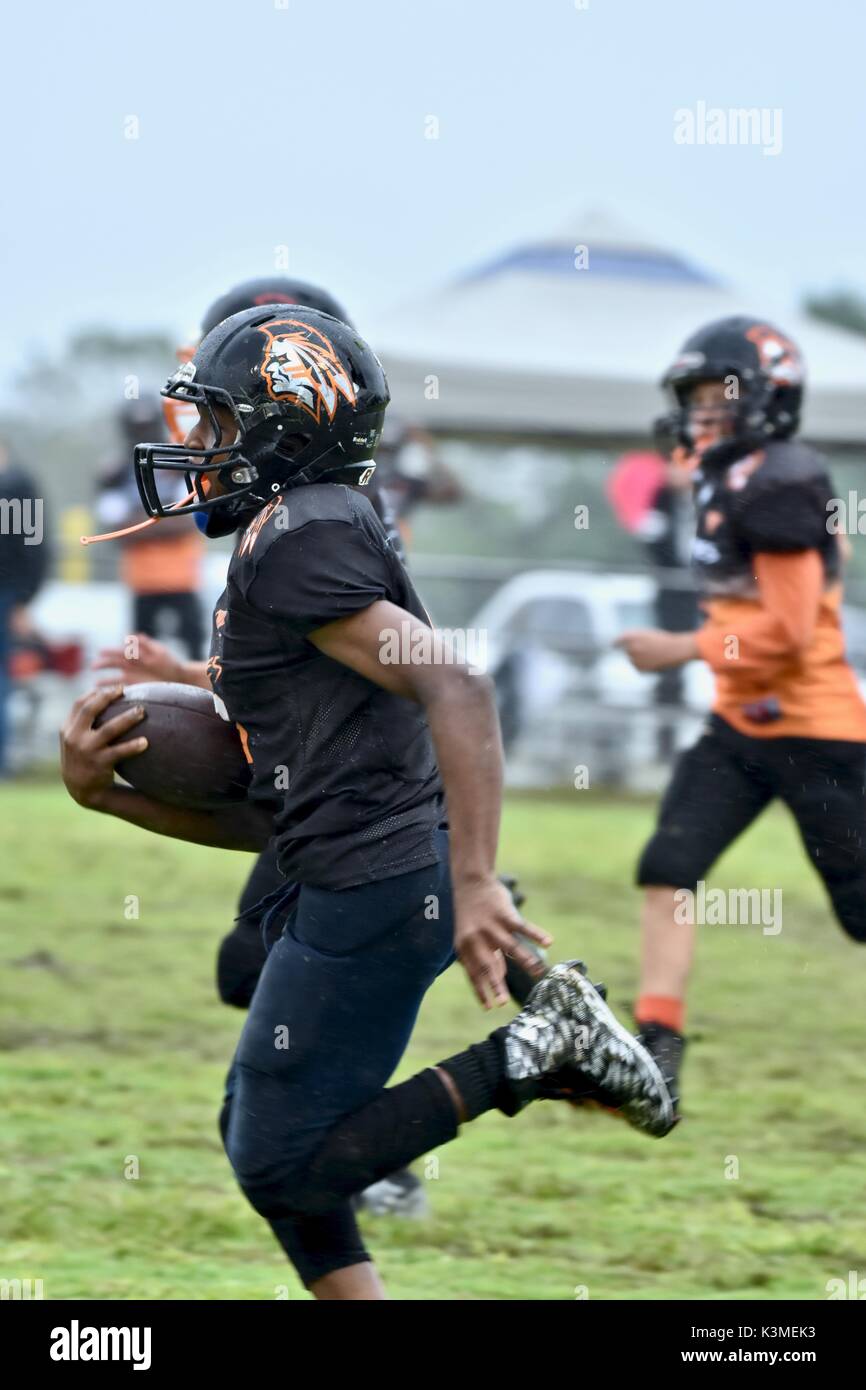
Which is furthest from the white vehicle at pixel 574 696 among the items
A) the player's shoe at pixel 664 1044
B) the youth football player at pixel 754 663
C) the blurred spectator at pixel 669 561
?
the player's shoe at pixel 664 1044

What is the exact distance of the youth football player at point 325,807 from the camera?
3.05 meters

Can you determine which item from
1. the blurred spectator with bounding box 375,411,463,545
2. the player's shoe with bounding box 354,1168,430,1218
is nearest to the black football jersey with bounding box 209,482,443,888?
the player's shoe with bounding box 354,1168,430,1218

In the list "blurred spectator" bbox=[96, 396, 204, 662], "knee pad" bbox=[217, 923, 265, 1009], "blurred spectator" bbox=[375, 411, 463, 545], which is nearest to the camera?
"knee pad" bbox=[217, 923, 265, 1009]

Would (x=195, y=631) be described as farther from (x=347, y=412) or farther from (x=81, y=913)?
(x=347, y=412)

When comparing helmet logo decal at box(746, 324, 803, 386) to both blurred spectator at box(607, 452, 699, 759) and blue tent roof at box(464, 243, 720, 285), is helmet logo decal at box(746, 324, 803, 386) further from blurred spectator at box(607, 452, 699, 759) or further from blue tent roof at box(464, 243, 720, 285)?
blue tent roof at box(464, 243, 720, 285)

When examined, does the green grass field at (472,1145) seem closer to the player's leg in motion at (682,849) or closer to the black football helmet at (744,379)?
the player's leg in motion at (682,849)

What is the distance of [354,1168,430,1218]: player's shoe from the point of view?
4.28 m

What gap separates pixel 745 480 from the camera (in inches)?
195

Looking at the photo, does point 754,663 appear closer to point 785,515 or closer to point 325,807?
point 785,515

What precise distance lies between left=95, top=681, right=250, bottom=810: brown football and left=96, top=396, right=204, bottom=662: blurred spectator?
7.97 meters

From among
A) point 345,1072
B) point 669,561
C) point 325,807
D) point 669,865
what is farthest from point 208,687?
point 669,561

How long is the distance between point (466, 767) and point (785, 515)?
220 centimetres

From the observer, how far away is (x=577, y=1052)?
3291 millimetres
